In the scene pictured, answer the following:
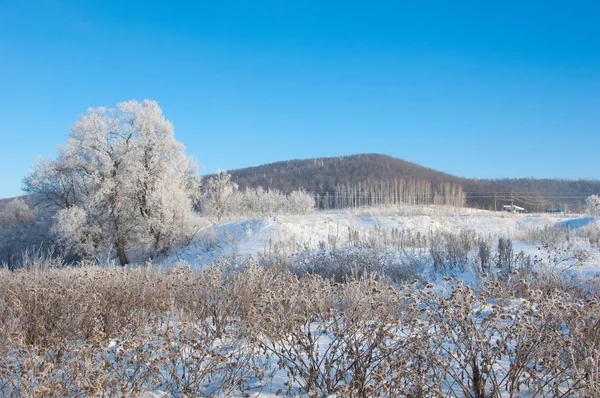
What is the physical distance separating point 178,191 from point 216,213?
11.4 meters

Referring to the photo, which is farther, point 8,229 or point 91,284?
point 8,229

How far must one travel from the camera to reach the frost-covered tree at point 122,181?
1981 cm

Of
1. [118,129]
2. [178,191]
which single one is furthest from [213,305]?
[118,129]

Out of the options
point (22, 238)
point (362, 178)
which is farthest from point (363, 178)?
point (22, 238)

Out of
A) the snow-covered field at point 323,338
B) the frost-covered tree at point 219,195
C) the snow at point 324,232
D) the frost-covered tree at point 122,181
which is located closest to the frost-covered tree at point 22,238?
the frost-covered tree at point 122,181

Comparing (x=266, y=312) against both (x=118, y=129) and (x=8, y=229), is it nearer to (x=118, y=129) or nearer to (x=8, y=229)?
(x=118, y=129)

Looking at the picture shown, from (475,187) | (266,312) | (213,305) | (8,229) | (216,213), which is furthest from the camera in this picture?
(475,187)

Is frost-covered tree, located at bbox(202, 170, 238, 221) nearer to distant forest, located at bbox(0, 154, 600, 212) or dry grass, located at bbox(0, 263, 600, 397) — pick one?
dry grass, located at bbox(0, 263, 600, 397)

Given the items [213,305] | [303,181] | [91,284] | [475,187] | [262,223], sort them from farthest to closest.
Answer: [303,181] → [475,187] → [262,223] → [91,284] → [213,305]

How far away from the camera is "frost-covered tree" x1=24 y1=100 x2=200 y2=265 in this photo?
1981cm

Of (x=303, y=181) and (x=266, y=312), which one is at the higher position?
(x=303, y=181)

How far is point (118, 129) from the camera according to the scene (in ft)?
68.3

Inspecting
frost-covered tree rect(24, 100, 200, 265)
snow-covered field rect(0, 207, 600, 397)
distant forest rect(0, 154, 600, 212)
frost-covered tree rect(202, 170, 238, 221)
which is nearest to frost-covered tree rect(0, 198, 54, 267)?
frost-covered tree rect(24, 100, 200, 265)

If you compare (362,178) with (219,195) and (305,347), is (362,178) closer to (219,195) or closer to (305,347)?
(219,195)
